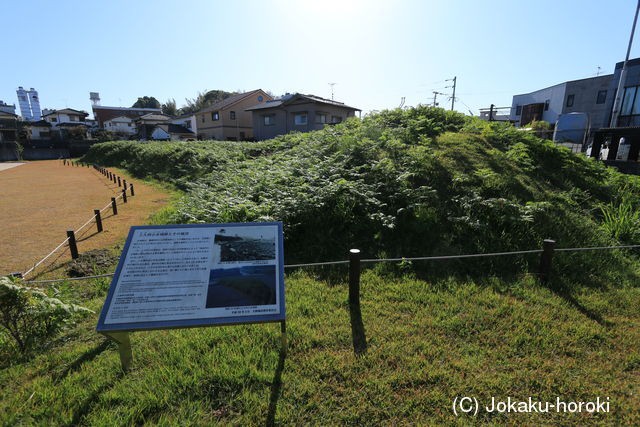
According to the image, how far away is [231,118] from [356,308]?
132 ft

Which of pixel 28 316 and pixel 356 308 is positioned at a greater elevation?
pixel 28 316

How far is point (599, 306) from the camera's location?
4.57 meters

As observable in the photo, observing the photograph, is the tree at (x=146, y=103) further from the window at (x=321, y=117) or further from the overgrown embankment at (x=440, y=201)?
the overgrown embankment at (x=440, y=201)

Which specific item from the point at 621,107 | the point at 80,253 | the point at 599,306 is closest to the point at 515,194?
the point at 599,306

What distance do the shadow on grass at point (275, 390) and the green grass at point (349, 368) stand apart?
0.01 meters

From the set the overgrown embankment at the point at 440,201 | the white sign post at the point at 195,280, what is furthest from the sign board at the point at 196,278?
the overgrown embankment at the point at 440,201

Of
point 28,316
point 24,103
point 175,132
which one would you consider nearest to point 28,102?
point 24,103

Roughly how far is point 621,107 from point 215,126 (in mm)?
41357

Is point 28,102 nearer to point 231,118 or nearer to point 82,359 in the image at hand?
point 231,118

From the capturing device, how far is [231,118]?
4003 cm

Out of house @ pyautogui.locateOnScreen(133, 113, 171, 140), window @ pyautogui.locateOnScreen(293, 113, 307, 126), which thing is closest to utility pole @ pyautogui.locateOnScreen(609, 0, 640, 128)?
window @ pyautogui.locateOnScreen(293, 113, 307, 126)

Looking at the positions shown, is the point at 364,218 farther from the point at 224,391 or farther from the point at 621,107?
the point at 621,107

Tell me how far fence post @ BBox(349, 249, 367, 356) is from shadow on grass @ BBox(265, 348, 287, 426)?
875 millimetres

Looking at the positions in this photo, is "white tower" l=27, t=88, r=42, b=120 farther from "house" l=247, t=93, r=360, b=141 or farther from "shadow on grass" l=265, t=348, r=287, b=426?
"shadow on grass" l=265, t=348, r=287, b=426
